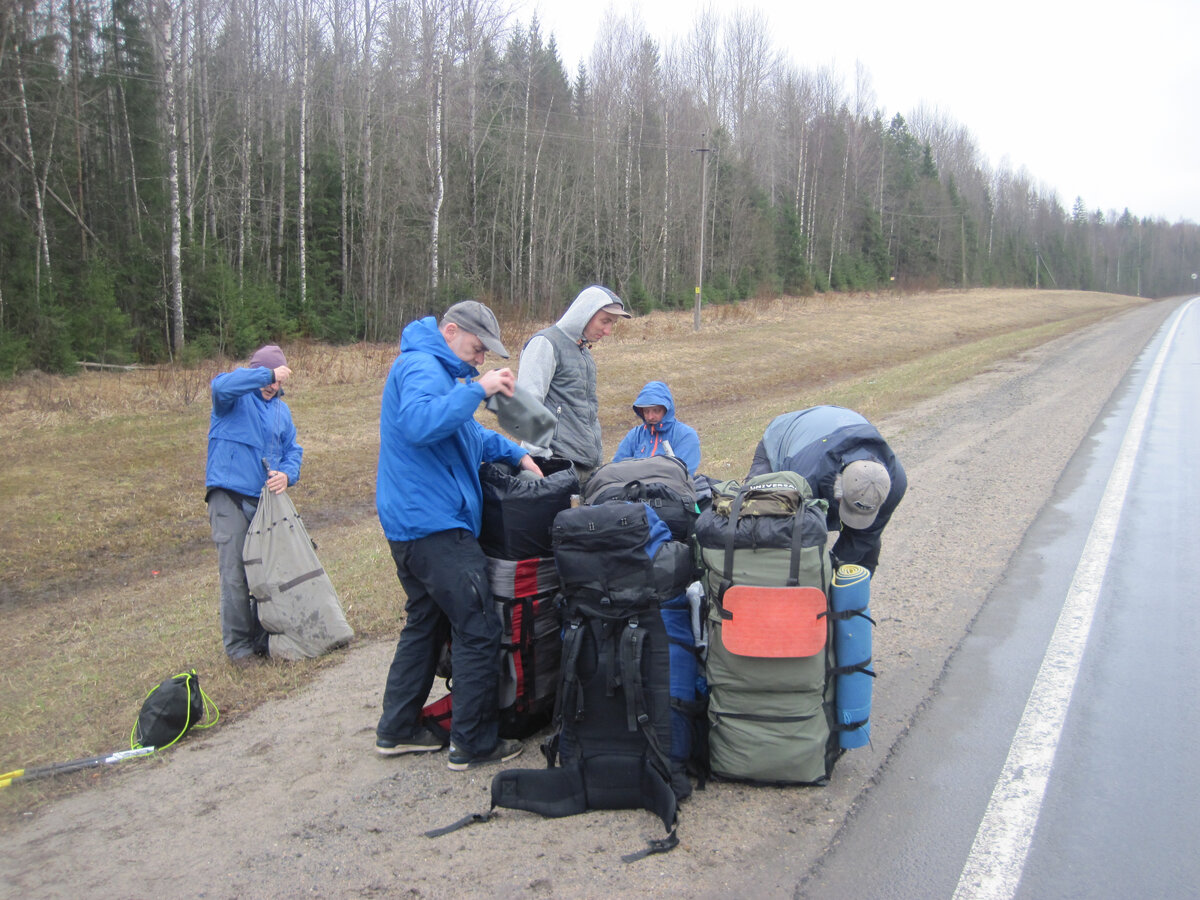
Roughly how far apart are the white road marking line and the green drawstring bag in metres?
3.60

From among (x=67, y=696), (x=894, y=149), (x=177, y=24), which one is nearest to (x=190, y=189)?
(x=177, y=24)

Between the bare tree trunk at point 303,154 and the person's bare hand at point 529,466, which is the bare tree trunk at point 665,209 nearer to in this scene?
the bare tree trunk at point 303,154

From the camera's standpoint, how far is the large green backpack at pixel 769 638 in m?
3.51

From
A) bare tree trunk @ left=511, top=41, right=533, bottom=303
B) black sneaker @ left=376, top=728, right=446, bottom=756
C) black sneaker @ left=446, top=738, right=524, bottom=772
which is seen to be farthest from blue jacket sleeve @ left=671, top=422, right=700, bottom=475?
bare tree trunk @ left=511, top=41, right=533, bottom=303

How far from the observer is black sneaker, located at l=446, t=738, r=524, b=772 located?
394cm

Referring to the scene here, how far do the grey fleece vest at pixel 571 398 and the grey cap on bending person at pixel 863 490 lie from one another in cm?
156

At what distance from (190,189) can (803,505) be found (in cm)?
2559

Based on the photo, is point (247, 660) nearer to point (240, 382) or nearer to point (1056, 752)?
point (240, 382)

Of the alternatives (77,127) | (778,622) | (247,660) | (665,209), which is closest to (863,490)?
(778,622)

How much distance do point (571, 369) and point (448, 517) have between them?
1372 millimetres

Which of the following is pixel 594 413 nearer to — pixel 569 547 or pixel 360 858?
pixel 569 547

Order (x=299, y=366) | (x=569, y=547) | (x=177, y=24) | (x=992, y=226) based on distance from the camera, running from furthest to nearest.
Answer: (x=992, y=226) → (x=177, y=24) → (x=299, y=366) → (x=569, y=547)

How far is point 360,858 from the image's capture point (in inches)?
129

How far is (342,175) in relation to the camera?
31.5 metres
